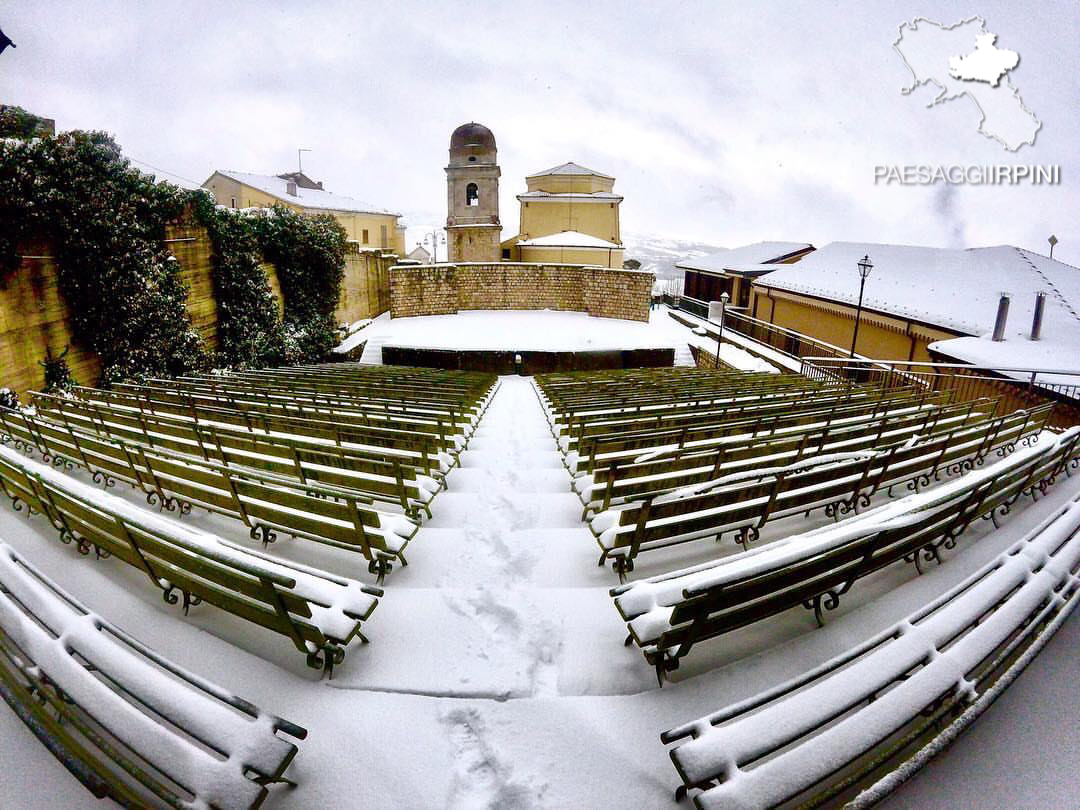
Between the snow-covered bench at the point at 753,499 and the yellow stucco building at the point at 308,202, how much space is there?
34.4 m

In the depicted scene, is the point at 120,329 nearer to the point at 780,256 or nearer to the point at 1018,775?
the point at 1018,775

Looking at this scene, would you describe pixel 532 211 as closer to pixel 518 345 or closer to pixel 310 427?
pixel 518 345

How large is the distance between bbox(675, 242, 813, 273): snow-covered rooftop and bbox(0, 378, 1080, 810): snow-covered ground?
29.6 m

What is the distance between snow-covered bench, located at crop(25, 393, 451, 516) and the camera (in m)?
3.89

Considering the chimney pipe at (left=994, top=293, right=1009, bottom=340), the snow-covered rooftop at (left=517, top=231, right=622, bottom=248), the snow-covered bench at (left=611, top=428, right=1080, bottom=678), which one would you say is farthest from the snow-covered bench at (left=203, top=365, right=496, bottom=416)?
the snow-covered rooftop at (left=517, top=231, right=622, bottom=248)

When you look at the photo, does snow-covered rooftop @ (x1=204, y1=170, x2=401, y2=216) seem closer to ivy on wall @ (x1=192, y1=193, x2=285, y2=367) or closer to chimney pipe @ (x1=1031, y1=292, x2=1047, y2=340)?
ivy on wall @ (x1=192, y1=193, x2=285, y2=367)

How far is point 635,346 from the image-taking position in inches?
682

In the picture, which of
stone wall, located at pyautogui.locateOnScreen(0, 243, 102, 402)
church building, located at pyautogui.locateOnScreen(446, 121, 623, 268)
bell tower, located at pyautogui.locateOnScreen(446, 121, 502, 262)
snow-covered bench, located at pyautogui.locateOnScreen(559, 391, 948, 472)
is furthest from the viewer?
bell tower, located at pyautogui.locateOnScreen(446, 121, 502, 262)

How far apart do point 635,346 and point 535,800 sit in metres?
16.1

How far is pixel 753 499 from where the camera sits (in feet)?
11.5

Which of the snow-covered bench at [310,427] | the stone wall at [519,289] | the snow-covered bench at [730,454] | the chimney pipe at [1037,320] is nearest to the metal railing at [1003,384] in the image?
the snow-covered bench at [730,454]

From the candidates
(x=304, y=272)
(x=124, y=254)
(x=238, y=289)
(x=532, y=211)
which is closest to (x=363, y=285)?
(x=304, y=272)

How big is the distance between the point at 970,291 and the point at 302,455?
69.1 feet

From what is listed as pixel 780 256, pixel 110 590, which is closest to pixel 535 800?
pixel 110 590
